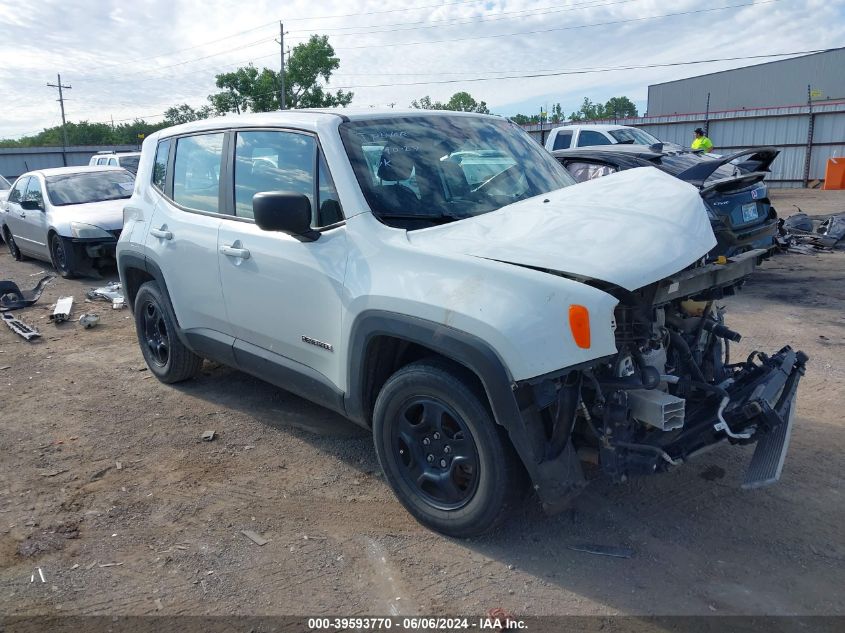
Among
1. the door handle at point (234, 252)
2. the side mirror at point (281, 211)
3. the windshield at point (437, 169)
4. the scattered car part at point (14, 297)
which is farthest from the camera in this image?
the scattered car part at point (14, 297)

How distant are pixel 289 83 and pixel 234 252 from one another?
4940cm

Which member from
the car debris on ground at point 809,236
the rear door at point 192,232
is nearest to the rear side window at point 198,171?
the rear door at point 192,232

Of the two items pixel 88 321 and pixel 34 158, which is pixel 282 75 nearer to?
pixel 34 158

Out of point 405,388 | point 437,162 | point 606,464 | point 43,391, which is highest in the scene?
point 437,162

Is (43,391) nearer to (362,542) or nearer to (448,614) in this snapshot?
(362,542)

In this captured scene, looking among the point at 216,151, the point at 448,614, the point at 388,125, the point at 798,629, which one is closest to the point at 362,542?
the point at 448,614

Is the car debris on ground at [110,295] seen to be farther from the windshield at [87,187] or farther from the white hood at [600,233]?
the white hood at [600,233]

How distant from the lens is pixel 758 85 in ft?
143

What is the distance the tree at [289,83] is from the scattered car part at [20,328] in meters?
42.9

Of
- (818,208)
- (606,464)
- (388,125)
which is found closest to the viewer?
(606,464)

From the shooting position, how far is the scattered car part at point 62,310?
8039 millimetres

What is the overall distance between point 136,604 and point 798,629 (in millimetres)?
2737

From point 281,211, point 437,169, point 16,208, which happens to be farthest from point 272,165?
point 16,208

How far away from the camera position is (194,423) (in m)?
4.98
